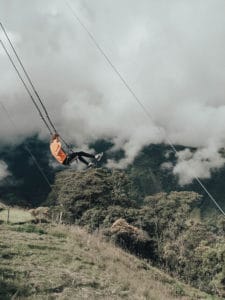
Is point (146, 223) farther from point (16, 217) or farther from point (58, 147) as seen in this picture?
point (58, 147)

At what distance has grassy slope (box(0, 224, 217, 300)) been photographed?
1034 cm

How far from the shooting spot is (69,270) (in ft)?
40.5

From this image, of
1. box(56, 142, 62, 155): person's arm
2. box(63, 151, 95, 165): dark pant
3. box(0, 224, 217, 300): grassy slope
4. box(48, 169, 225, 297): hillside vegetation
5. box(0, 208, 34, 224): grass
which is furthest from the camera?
box(48, 169, 225, 297): hillside vegetation

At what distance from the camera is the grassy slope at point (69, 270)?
1034 cm

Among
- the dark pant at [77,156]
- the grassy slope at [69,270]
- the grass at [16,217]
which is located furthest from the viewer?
the grass at [16,217]

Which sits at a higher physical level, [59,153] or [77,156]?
[77,156]

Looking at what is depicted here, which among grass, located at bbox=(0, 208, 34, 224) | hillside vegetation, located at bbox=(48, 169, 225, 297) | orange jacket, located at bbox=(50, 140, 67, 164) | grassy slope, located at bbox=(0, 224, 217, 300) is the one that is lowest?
grassy slope, located at bbox=(0, 224, 217, 300)

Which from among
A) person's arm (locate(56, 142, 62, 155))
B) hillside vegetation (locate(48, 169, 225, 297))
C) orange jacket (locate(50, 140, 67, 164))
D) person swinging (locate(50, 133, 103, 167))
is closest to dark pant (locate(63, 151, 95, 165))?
person swinging (locate(50, 133, 103, 167))

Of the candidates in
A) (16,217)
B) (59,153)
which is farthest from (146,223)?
(59,153)

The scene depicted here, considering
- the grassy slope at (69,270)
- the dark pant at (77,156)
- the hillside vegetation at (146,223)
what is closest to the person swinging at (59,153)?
the dark pant at (77,156)

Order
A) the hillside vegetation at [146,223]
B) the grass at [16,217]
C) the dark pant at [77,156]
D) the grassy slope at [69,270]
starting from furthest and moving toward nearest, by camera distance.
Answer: the hillside vegetation at [146,223]
the grass at [16,217]
the dark pant at [77,156]
the grassy slope at [69,270]

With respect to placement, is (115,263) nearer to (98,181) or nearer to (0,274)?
(0,274)

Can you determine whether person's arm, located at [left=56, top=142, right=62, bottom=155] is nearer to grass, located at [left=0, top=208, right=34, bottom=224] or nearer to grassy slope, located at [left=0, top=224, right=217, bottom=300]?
grassy slope, located at [left=0, top=224, right=217, bottom=300]

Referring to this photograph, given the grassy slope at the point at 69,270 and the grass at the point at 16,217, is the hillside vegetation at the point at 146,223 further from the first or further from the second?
the grassy slope at the point at 69,270
